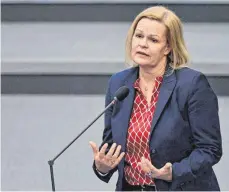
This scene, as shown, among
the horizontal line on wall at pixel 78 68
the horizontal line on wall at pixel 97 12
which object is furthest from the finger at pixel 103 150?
the horizontal line on wall at pixel 97 12

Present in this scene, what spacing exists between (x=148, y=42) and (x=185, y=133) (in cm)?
19

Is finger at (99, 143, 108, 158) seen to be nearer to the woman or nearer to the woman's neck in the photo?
the woman

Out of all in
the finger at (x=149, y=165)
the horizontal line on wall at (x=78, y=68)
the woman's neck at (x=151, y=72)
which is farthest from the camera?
the horizontal line on wall at (x=78, y=68)

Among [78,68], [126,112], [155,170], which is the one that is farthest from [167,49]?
[78,68]

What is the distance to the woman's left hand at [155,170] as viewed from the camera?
1085 millimetres

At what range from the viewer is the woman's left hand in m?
1.08

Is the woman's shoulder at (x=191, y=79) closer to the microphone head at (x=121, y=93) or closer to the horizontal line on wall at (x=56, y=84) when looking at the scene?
the microphone head at (x=121, y=93)

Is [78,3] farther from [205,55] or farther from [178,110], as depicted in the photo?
[178,110]

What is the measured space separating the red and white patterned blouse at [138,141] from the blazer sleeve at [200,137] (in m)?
0.07

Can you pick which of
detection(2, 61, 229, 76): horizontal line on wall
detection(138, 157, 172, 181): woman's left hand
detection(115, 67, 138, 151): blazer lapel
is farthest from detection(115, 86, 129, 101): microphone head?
detection(2, 61, 229, 76): horizontal line on wall

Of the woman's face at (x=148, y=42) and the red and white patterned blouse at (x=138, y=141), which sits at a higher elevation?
the woman's face at (x=148, y=42)

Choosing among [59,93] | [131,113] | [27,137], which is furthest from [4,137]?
[131,113]

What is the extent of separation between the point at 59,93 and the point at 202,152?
991 millimetres

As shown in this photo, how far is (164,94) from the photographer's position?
116 cm
